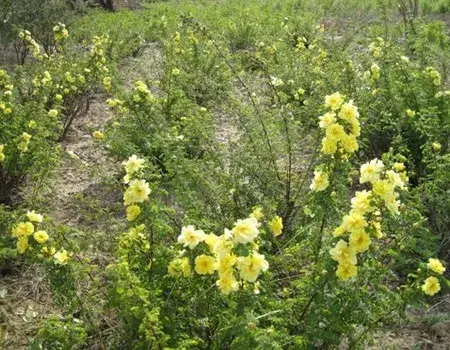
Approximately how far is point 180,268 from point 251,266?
411 millimetres

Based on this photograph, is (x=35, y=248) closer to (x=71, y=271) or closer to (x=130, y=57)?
(x=71, y=271)

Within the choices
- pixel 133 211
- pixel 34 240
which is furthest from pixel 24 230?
pixel 133 211

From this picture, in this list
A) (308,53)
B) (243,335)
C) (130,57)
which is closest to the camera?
(243,335)

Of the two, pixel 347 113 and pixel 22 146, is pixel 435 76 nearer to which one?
pixel 347 113

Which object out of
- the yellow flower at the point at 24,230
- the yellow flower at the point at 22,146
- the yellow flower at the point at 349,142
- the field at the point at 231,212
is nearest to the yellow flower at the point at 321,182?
the field at the point at 231,212

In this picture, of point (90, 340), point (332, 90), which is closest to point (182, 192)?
point (90, 340)

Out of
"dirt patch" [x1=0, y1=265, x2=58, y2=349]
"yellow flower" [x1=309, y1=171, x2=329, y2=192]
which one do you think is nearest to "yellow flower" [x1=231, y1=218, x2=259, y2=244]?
"yellow flower" [x1=309, y1=171, x2=329, y2=192]

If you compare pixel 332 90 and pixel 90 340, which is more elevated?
pixel 332 90

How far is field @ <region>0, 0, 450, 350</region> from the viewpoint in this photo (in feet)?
7.77

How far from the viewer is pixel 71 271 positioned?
2529 millimetres

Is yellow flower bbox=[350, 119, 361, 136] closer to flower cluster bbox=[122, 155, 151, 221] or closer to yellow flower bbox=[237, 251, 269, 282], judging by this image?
yellow flower bbox=[237, 251, 269, 282]

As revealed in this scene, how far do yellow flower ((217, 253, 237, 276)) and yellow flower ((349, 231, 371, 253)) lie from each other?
440 millimetres

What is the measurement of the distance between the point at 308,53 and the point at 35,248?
4.81m

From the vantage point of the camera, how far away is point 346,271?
7.39ft
